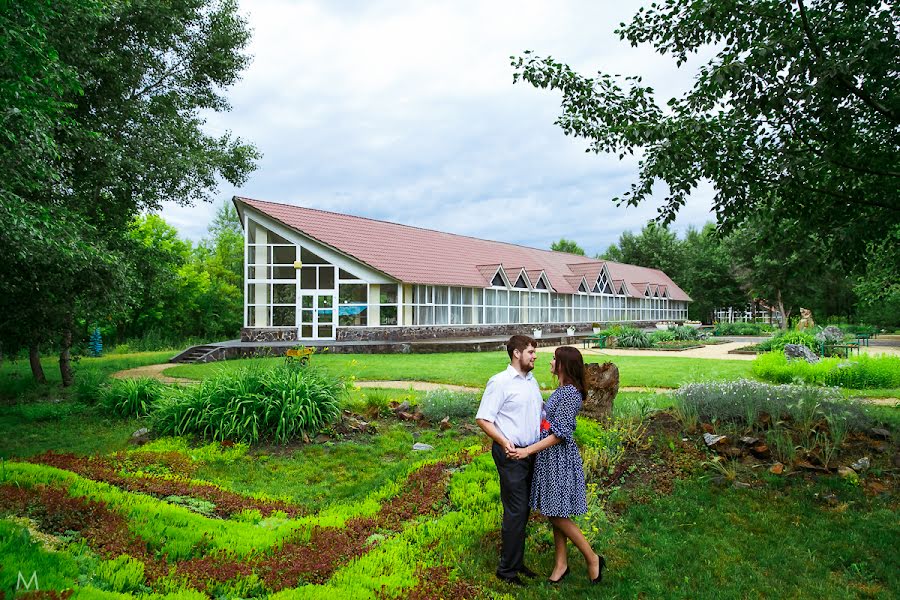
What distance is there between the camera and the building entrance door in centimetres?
2478

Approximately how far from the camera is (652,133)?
19.1 feet

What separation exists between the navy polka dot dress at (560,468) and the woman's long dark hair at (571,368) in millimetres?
59

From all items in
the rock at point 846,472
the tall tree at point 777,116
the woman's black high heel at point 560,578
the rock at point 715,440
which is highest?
the tall tree at point 777,116

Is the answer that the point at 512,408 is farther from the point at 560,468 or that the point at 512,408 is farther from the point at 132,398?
the point at 132,398

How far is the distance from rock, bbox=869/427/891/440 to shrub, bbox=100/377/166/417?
34.6 feet

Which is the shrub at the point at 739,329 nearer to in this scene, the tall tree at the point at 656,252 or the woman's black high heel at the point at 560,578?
the tall tree at the point at 656,252

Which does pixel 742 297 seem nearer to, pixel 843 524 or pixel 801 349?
pixel 801 349

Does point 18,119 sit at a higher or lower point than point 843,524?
higher

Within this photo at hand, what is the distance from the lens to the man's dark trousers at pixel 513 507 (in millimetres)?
4078

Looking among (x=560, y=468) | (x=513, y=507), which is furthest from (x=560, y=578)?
(x=560, y=468)

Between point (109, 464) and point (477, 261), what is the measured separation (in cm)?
2782

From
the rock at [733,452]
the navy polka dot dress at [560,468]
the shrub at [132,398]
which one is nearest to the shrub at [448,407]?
the rock at [733,452]

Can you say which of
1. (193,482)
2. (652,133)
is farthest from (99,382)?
(652,133)

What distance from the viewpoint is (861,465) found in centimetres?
614
